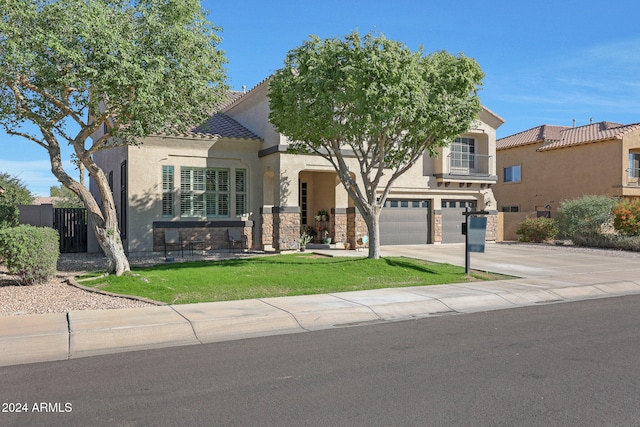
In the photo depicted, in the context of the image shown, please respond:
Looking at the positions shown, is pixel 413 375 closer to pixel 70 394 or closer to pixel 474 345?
pixel 474 345

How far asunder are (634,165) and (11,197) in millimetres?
35232

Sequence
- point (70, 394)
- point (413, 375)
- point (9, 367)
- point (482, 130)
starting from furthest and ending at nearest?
point (482, 130) → point (9, 367) → point (413, 375) → point (70, 394)

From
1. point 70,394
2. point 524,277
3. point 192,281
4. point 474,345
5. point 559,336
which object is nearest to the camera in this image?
point 70,394

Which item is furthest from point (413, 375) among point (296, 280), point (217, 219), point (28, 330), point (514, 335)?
point (217, 219)

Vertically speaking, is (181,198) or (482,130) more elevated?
(482,130)

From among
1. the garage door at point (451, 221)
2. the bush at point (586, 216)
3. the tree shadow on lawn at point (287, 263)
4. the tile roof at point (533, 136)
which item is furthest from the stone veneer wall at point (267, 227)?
the tile roof at point (533, 136)

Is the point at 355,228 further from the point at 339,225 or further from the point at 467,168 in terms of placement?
the point at 467,168

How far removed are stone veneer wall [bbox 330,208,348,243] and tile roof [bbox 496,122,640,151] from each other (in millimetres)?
19008

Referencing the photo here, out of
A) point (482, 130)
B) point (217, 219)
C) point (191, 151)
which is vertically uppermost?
point (482, 130)

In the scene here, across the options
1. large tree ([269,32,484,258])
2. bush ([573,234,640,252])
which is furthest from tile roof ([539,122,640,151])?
large tree ([269,32,484,258])

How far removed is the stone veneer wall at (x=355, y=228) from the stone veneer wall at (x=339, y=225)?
0.17 m

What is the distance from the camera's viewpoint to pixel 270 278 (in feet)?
44.7

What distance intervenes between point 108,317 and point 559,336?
7219mm

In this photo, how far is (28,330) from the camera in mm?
8047
